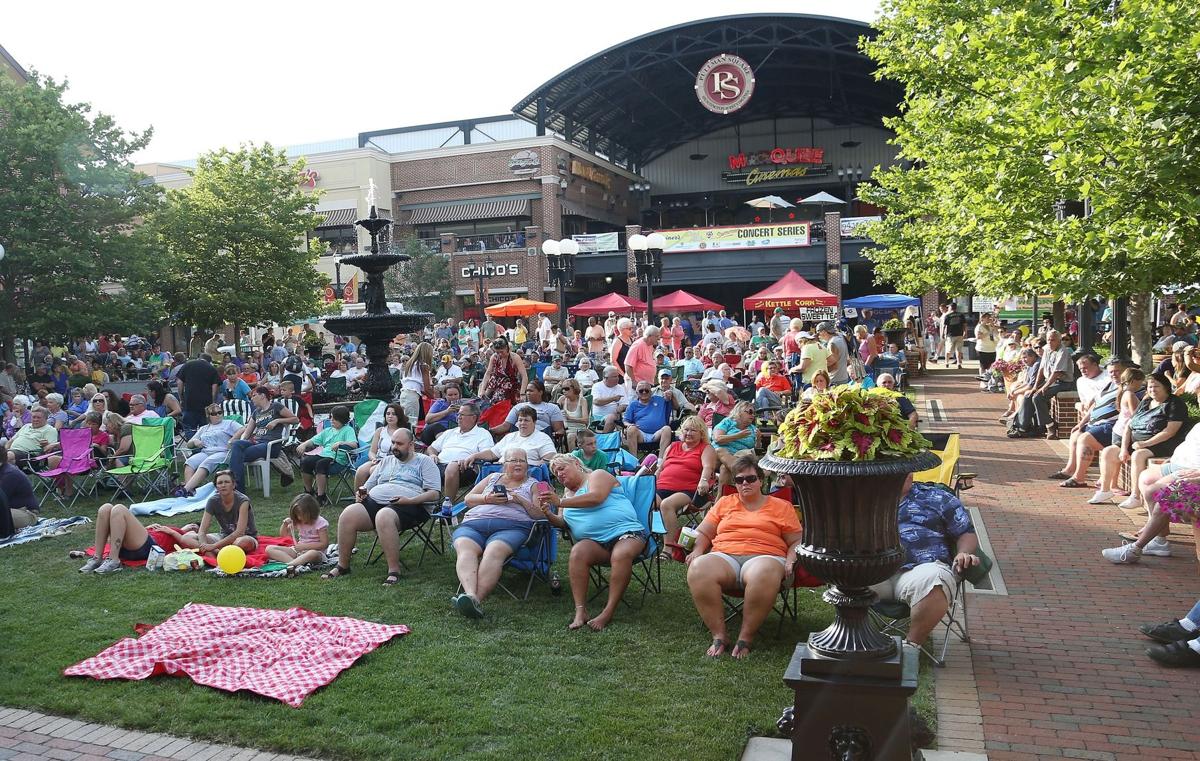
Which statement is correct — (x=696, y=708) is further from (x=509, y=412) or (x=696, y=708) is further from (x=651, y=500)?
(x=509, y=412)

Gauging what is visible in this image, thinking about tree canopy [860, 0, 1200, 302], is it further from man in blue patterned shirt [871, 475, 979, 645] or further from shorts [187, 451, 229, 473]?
shorts [187, 451, 229, 473]

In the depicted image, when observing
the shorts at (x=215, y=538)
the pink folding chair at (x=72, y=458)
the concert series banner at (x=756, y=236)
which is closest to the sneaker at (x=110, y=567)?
the shorts at (x=215, y=538)

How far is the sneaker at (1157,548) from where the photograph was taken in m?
7.23

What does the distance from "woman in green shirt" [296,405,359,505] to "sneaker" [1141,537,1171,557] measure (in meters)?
7.84

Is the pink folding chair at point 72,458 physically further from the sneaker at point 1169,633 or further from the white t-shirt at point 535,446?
the sneaker at point 1169,633

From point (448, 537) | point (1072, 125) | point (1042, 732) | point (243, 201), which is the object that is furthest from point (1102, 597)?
point (243, 201)

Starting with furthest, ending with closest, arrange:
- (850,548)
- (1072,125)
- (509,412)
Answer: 1. (509,412)
2. (1072,125)
3. (850,548)

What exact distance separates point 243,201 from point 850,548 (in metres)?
31.0

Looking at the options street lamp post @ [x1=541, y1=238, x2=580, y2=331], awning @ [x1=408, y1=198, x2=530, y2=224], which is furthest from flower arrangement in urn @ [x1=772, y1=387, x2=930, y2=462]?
awning @ [x1=408, y1=198, x2=530, y2=224]

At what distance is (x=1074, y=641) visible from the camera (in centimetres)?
555

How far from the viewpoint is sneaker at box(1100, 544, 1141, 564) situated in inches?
277

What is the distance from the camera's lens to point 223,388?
13562 millimetres

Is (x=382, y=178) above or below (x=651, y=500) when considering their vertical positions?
above

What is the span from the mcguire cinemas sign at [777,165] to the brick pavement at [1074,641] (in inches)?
1652
